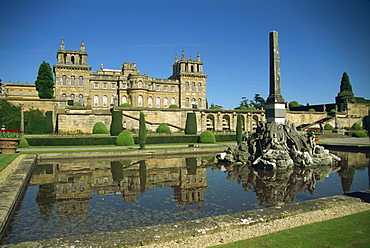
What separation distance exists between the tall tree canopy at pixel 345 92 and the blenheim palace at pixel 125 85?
81.9ft

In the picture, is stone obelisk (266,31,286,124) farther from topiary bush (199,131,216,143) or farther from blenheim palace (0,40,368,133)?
blenheim palace (0,40,368,133)

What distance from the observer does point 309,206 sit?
22.2 ft

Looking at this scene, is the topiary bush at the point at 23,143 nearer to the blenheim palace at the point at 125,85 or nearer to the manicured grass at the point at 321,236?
the blenheim palace at the point at 125,85

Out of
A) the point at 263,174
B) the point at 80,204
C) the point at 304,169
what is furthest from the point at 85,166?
the point at 304,169

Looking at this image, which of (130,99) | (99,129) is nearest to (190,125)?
(99,129)

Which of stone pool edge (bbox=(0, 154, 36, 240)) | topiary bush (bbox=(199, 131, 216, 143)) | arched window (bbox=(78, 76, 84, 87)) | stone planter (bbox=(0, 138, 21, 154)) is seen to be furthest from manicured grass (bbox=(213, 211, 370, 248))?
arched window (bbox=(78, 76, 84, 87))

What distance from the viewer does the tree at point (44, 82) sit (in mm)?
45250

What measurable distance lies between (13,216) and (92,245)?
12.0 ft

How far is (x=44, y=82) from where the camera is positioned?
151 ft

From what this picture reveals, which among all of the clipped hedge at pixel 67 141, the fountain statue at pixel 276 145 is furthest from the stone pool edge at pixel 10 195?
the clipped hedge at pixel 67 141

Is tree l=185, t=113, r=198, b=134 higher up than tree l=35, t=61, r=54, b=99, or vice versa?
tree l=35, t=61, r=54, b=99

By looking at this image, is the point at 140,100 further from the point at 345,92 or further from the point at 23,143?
the point at 345,92

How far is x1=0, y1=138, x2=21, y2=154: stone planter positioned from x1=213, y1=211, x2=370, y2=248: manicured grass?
17.2 metres

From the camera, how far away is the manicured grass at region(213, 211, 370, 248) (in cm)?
476
